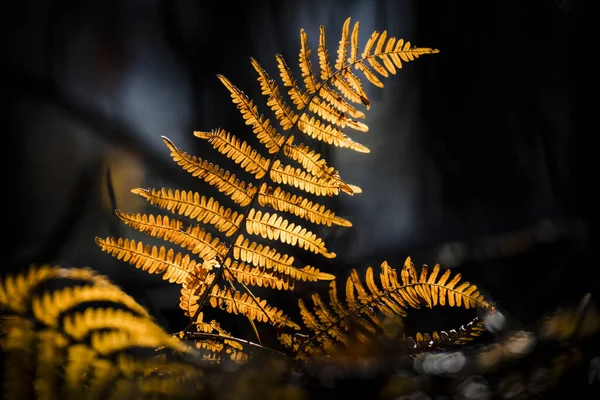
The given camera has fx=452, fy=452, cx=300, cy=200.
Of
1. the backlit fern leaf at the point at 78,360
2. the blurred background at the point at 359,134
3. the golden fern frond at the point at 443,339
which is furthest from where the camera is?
the blurred background at the point at 359,134

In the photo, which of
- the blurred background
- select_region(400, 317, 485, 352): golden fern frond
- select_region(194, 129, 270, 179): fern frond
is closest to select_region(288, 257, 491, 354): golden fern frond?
select_region(400, 317, 485, 352): golden fern frond

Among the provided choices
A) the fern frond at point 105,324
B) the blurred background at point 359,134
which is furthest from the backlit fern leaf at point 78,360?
the blurred background at point 359,134

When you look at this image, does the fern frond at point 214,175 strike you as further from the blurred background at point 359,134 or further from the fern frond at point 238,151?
the blurred background at point 359,134

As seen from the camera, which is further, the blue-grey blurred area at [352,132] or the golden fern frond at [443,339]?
the blue-grey blurred area at [352,132]

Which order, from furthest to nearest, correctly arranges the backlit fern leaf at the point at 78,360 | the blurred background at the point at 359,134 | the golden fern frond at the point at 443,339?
the blurred background at the point at 359,134 < the golden fern frond at the point at 443,339 < the backlit fern leaf at the point at 78,360

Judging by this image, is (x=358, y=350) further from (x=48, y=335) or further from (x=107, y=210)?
(x=107, y=210)

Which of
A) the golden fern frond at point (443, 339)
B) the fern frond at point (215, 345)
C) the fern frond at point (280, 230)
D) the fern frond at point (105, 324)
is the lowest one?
the fern frond at point (105, 324)

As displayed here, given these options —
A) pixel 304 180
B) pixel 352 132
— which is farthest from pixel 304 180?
pixel 352 132
